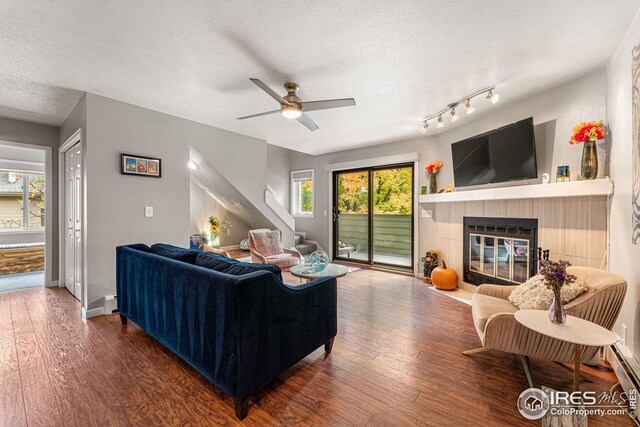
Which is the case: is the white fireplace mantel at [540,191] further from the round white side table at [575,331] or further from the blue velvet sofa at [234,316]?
the blue velvet sofa at [234,316]

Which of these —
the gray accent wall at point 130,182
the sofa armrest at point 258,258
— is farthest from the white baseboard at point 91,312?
the sofa armrest at point 258,258

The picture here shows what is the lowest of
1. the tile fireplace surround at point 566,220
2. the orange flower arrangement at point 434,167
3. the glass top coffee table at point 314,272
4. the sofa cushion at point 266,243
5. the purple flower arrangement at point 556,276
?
the glass top coffee table at point 314,272

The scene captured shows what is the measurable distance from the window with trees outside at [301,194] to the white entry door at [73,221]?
4378 millimetres

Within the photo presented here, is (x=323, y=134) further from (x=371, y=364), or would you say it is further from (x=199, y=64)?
(x=371, y=364)

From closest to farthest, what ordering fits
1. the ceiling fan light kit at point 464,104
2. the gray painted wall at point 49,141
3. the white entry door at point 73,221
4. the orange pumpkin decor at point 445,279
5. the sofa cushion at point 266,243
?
1. the ceiling fan light kit at point 464,104
2. the white entry door at point 73,221
3. the gray painted wall at point 49,141
4. the orange pumpkin decor at point 445,279
5. the sofa cushion at point 266,243

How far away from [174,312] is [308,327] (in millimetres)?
1014

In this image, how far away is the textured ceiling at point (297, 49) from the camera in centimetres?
184

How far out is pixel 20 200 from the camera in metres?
6.26

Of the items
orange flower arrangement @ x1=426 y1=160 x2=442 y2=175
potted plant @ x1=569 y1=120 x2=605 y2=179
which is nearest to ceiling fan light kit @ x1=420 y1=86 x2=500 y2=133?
orange flower arrangement @ x1=426 y1=160 x2=442 y2=175

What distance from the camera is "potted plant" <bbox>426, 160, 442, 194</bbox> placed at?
465cm

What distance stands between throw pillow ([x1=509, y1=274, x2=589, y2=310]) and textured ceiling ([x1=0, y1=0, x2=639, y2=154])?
191cm

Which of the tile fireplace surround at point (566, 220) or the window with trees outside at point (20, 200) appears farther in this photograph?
the window with trees outside at point (20, 200)

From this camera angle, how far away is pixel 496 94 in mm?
3105

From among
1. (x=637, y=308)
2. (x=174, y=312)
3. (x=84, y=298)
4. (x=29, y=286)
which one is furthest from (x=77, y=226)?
(x=637, y=308)
